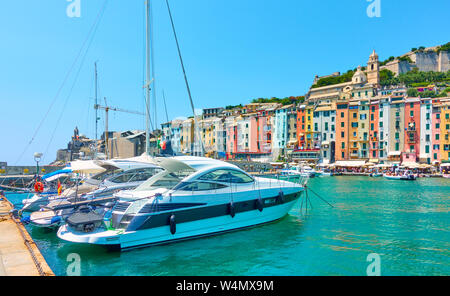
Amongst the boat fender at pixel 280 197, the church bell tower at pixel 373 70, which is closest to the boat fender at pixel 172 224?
the boat fender at pixel 280 197

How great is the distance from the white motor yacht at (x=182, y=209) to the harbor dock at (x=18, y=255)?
1.49m

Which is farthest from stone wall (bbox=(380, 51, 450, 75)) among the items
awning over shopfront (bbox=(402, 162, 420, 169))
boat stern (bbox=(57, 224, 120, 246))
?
boat stern (bbox=(57, 224, 120, 246))

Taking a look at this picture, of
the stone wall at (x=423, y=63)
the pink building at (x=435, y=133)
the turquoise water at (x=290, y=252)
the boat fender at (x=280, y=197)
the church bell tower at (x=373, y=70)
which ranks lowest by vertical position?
the turquoise water at (x=290, y=252)

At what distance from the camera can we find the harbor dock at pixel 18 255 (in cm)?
890

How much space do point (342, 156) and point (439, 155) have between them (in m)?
20.0

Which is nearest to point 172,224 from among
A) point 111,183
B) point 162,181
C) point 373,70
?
point 162,181

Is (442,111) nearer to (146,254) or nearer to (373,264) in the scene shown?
(373,264)

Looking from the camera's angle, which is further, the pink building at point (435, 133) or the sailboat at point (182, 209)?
the pink building at point (435, 133)

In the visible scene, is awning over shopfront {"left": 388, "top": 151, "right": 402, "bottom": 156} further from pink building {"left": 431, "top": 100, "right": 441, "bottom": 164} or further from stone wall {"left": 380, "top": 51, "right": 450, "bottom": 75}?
stone wall {"left": 380, "top": 51, "right": 450, "bottom": 75}

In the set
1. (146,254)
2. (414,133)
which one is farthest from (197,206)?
(414,133)

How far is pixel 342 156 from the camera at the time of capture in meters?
78.9

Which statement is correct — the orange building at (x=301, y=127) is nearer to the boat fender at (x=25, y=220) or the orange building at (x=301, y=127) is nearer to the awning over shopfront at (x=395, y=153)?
the awning over shopfront at (x=395, y=153)

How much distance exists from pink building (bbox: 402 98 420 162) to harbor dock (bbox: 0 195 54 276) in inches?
2944

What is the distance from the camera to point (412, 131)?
6962 cm
